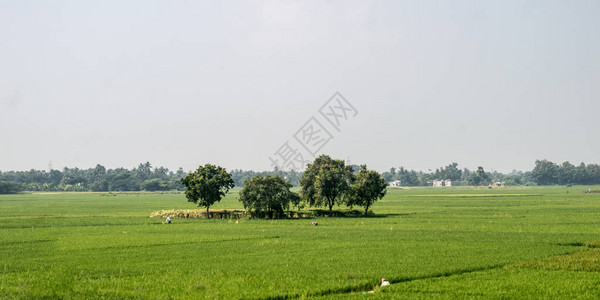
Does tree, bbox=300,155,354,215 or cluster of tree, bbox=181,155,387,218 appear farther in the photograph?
tree, bbox=300,155,354,215

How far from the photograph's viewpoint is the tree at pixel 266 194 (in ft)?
254

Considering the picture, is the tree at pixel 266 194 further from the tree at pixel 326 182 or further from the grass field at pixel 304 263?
the grass field at pixel 304 263

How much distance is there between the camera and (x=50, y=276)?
2970cm

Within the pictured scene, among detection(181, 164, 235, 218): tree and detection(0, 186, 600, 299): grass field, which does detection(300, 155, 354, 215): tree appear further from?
detection(0, 186, 600, 299): grass field

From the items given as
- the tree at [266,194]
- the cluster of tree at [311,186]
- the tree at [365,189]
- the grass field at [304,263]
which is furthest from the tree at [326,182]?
the grass field at [304,263]

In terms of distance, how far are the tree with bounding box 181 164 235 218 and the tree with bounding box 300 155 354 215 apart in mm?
11800

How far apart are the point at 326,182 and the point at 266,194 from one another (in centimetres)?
1058

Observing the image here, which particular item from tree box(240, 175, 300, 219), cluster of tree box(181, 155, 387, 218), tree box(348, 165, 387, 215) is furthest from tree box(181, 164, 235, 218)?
tree box(348, 165, 387, 215)

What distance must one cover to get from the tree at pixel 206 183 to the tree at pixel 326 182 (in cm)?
1180

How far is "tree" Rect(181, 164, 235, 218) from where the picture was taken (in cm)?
8512

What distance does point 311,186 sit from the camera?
283 ft

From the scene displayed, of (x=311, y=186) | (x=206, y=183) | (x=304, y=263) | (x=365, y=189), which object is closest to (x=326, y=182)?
(x=311, y=186)

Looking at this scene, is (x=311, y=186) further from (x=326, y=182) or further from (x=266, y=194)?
(x=266, y=194)

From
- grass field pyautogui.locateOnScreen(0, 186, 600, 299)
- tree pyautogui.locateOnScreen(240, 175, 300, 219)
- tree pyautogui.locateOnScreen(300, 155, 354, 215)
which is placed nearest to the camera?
grass field pyautogui.locateOnScreen(0, 186, 600, 299)
